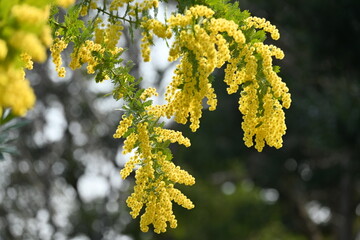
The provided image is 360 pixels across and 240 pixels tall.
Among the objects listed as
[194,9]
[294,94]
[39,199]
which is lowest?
[194,9]

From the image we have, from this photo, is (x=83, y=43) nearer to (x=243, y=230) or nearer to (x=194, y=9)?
(x=194, y=9)

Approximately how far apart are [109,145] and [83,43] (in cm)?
1506

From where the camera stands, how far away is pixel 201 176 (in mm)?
19641

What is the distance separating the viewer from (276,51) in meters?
3.74

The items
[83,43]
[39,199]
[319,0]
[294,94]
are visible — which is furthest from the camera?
[39,199]

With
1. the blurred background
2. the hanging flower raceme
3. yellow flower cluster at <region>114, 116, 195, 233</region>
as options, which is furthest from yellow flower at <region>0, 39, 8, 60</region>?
the blurred background

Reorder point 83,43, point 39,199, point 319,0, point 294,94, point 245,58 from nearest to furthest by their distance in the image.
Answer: point 245,58, point 83,43, point 319,0, point 294,94, point 39,199

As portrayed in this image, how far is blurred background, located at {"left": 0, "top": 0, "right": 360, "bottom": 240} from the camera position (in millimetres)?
16812

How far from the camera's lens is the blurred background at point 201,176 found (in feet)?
55.2

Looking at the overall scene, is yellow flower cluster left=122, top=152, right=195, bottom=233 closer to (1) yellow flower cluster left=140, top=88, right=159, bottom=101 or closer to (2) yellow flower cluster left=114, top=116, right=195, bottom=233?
(2) yellow flower cluster left=114, top=116, right=195, bottom=233

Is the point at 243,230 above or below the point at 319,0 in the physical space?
below

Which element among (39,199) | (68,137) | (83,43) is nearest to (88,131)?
(68,137)

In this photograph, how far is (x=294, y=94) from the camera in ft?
52.1

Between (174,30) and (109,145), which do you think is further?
(109,145)
